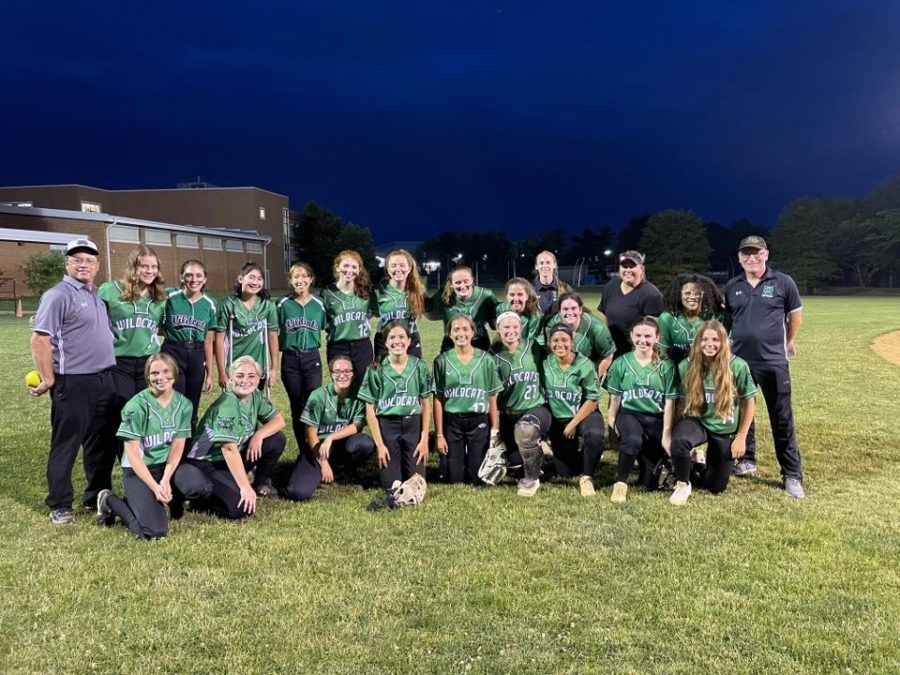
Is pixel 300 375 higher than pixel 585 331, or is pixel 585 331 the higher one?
pixel 585 331

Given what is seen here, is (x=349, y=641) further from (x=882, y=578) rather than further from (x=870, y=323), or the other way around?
(x=870, y=323)

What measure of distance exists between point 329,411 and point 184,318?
4.37ft

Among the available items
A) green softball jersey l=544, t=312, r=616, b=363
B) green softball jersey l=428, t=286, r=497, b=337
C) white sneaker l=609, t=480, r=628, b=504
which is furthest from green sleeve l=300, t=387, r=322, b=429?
white sneaker l=609, t=480, r=628, b=504

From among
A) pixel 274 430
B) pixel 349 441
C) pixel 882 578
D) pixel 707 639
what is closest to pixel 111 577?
pixel 274 430

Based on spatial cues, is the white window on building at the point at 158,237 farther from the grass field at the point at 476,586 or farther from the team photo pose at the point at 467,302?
the grass field at the point at 476,586

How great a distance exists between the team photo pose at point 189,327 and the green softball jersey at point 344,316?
0.93 meters

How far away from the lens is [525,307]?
5.55 meters

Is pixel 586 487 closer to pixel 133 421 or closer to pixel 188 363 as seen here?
pixel 133 421

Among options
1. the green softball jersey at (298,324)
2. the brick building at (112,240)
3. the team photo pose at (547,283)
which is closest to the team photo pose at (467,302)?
the team photo pose at (547,283)

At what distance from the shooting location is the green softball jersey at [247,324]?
17.6ft

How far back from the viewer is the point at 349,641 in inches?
110

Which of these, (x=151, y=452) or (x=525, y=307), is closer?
(x=151, y=452)

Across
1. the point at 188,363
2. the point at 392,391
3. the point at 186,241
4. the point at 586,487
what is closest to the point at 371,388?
the point at 392,391

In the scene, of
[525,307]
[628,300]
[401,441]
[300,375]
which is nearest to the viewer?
[401,441]
